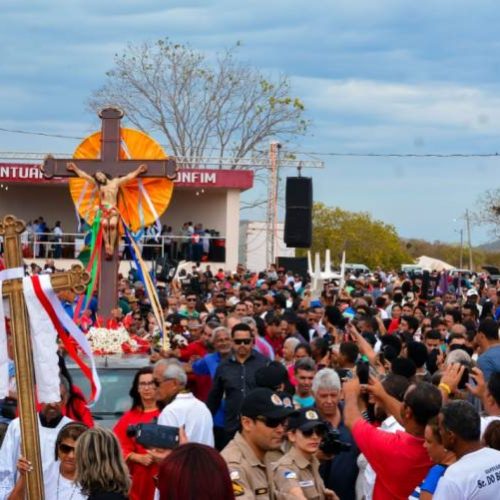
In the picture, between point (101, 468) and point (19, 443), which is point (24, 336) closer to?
point (19, 443)

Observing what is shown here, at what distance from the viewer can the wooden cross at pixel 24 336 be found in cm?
652

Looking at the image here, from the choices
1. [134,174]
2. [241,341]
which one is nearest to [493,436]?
[241,341]

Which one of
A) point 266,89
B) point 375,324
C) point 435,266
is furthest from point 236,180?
point 375,324

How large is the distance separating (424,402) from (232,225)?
124ft

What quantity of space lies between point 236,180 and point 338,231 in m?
42.0

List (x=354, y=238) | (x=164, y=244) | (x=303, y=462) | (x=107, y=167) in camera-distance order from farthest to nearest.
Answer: (x=354, y=238), (x=164, y=244), (x=107, y=167), (x=303, y=462)

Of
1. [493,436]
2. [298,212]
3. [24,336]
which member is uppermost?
[298,212]

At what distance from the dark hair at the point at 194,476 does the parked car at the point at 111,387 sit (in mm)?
6202

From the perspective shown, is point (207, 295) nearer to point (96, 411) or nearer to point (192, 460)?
point (96, 411)

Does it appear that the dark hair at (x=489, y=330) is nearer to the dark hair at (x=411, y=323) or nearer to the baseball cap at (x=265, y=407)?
the dark hair at (x=411, y=323)

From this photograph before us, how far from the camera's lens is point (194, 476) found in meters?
4.44

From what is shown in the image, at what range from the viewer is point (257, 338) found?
13781 mm

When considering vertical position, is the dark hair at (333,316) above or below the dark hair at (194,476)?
below

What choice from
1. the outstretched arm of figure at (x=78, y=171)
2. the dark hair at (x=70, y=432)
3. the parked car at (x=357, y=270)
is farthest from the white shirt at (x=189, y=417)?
the parked car at (x=357, y=270)
